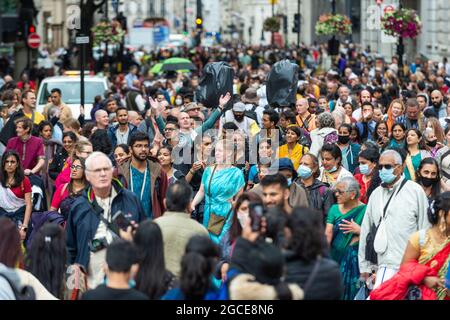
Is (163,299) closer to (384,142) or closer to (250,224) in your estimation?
(250,224)

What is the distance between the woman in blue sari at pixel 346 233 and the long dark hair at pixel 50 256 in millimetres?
3357

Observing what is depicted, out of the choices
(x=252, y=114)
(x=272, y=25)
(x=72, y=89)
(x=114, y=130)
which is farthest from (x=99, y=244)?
(x=272, y=25)

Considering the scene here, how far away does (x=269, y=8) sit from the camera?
472 ft

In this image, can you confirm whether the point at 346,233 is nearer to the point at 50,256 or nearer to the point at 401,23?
the point at 50,256

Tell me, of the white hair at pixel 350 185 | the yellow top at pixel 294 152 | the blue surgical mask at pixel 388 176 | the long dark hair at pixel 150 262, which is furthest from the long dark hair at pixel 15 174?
the long dark hair at pixel 150 262

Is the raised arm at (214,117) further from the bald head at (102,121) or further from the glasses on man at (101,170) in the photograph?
the glasses on man at (101,170)

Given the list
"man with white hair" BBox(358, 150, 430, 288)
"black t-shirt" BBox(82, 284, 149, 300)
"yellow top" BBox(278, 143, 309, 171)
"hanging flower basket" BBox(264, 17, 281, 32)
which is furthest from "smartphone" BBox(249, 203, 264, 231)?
"hanging flower basket" BBox(264, 17, 281, 32)

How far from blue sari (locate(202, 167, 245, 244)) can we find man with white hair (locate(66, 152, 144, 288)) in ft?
5.86

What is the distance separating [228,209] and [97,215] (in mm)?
1991

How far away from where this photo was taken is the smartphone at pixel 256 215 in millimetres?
8219

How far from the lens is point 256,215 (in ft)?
27.3

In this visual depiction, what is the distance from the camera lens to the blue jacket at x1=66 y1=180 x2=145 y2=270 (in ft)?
35.1

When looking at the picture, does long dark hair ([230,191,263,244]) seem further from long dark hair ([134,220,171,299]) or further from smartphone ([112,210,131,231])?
long dark hair ([134,220,171,299])
